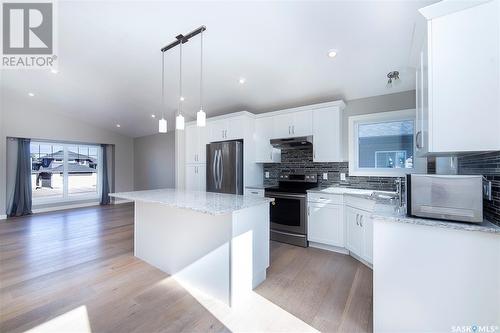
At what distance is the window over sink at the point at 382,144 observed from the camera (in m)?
3.06

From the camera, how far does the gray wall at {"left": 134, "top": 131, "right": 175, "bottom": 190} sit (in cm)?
659

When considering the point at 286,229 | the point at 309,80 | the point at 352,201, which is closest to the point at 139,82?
the point at 309,80

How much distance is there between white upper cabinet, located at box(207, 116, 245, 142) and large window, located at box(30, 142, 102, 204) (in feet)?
16.0

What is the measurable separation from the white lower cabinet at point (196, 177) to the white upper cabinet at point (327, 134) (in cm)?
230

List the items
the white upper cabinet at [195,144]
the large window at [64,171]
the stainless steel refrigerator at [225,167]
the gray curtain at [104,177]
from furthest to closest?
1. the gray curtain at [104,177]
2. the large window at [64,171]
3. the white upper cabinet at [195,144]
4. the stainless steel refrigerator at [225,167]

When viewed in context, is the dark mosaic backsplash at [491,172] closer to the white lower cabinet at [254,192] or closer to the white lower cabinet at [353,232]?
the white lower cabinet at [353,232]

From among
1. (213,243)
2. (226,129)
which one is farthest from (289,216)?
(226,129)

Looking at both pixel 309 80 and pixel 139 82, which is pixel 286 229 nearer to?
pixel 309 80

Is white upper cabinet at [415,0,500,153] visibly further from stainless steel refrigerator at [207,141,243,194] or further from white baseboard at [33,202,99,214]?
white baseboard at [33,202,99,214]

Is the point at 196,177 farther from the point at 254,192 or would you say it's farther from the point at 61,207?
the point at 61,207

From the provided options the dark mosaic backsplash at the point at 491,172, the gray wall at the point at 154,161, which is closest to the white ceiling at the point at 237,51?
the dark mosaic backsplash at the point at 491,172

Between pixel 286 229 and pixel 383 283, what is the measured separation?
1910 millimetres

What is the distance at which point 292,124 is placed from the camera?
11.9 ft

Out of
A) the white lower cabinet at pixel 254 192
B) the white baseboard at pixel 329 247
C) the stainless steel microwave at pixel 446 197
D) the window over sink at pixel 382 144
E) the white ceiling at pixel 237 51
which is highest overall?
the white ceiling at pixel 237 51
